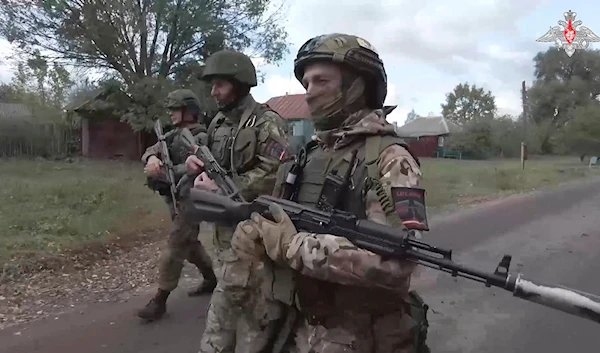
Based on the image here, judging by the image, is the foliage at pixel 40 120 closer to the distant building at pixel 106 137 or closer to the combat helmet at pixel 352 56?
the distant building at pixel 106 137

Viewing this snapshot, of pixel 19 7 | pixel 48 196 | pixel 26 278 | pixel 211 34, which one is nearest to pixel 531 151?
pixel 211 34

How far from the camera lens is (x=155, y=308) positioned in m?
4.57

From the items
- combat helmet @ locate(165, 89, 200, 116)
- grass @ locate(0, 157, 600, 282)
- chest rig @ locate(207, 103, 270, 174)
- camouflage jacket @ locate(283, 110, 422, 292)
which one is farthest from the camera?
grass @ locate(0, 157, 600, 282)

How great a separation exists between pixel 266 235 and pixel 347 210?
0.33m

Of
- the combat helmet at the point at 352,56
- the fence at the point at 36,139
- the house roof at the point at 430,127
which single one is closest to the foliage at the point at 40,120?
the fence at the point at 36,139

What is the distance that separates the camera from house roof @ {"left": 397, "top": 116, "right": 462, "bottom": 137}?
57.2m

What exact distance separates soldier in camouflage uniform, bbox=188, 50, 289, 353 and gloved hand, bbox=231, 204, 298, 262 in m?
0.64

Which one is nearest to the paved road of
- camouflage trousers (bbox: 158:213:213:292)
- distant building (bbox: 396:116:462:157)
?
camouflage trousers (bbox: 158:213:213:292)

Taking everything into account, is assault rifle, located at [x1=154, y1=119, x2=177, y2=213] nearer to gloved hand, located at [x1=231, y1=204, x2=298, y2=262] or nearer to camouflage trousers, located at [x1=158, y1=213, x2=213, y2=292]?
camouflage trousers, located at [x1=158, y1=213, x2=213, y2=292]

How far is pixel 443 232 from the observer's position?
28.7ft

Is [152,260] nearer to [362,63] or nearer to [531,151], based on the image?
[362,63]

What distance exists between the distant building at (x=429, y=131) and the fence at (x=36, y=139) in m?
30.0

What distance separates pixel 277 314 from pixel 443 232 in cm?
674

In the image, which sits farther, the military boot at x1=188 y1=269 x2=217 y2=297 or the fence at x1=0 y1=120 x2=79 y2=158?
the fence at x1=0 y1=120 x2=79 y2=158
